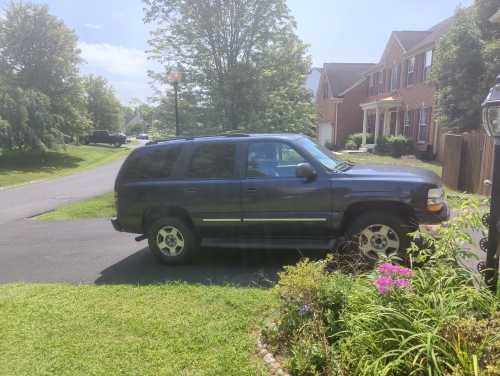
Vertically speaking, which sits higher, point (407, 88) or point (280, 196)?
point (407, 88)

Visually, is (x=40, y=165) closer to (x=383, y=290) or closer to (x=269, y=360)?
(x=269, y=360)

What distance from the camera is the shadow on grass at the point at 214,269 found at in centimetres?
528

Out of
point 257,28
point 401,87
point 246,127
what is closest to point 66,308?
point 246,127

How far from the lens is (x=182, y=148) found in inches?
239

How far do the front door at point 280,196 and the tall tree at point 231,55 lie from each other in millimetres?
6796

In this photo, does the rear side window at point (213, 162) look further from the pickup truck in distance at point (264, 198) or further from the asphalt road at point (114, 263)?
the asphalt road at point (114, 263)

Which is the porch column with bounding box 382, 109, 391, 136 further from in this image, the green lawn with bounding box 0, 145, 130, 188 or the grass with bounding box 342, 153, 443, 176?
the green lawn with bounding box 0, 145, 130, 188

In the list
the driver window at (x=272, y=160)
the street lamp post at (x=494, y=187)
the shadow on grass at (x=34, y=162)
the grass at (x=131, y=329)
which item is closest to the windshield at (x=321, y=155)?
the driver window at (x=272, y=160)

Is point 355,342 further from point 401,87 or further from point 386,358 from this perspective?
point 401,87

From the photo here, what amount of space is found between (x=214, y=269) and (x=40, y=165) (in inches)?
1112

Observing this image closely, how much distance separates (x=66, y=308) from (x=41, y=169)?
2661 cm

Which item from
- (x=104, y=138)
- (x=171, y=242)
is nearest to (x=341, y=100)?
(x=171, y=242)

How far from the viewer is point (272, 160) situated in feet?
18.6

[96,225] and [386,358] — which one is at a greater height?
[386,358]
